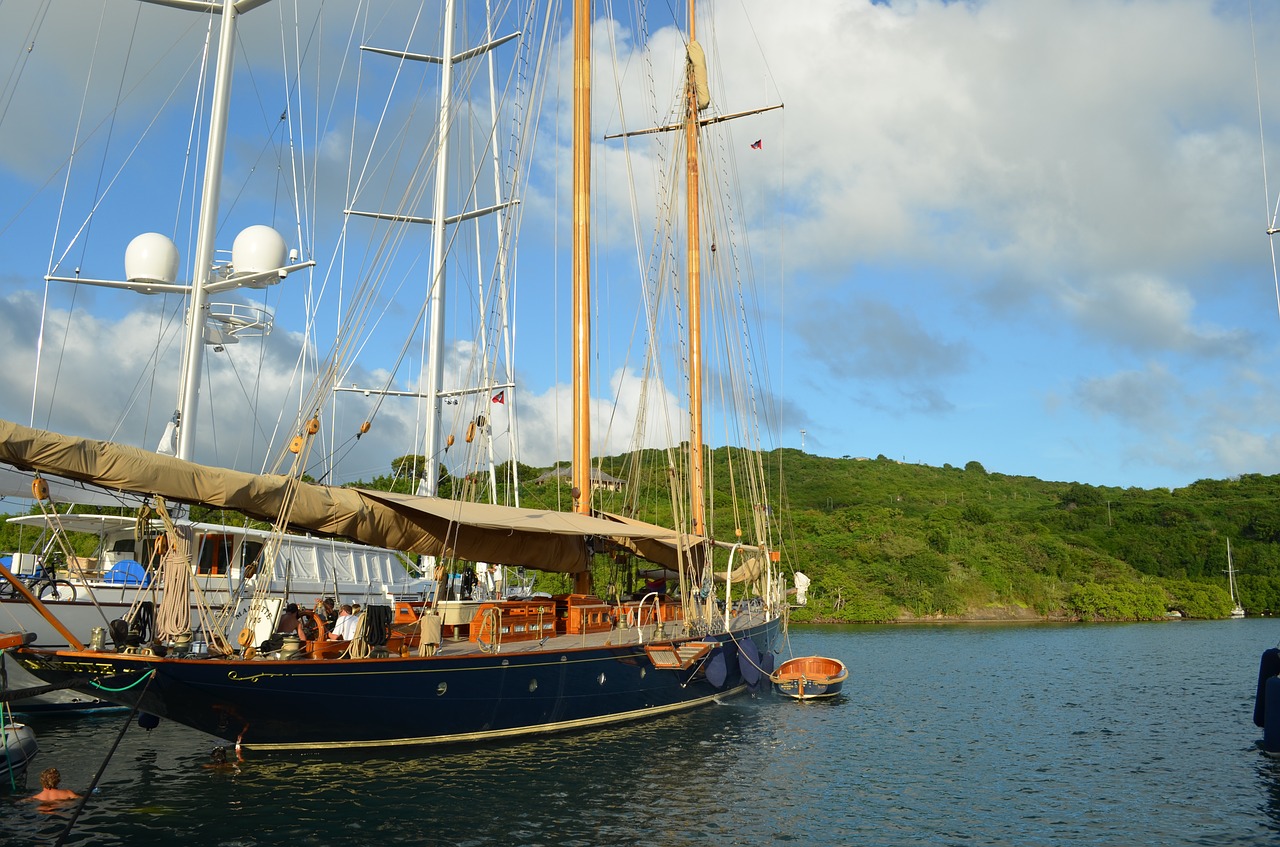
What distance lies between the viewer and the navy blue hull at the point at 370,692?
46.6ft

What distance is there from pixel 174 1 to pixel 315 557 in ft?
57.4

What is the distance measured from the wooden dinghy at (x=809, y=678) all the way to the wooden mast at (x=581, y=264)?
28.1 ft

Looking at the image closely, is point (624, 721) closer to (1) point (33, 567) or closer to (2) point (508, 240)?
(2) point (508, 240)

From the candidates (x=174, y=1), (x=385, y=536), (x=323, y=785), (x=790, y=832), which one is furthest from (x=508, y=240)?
(x=790, y=832)

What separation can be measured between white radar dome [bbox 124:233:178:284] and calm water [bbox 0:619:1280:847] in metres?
12.2

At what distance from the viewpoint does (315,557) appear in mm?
32250

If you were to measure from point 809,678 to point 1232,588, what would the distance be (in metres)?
64.3

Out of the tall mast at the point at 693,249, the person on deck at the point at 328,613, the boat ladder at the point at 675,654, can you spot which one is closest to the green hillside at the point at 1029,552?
the tall mast at the point at 693,249

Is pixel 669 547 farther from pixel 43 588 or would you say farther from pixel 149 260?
pixel 149 260

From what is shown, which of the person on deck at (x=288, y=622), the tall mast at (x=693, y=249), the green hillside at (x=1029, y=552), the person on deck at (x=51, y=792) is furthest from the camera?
the green hillside at (x=1029, y=552)

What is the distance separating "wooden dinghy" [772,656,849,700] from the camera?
27969 millimetres

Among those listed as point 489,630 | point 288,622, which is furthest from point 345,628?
point 489,630

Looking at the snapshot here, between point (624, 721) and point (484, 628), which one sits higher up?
point (484, 628)

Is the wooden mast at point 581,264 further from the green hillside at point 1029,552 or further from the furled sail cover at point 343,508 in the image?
the green hillside at point 1029,552
